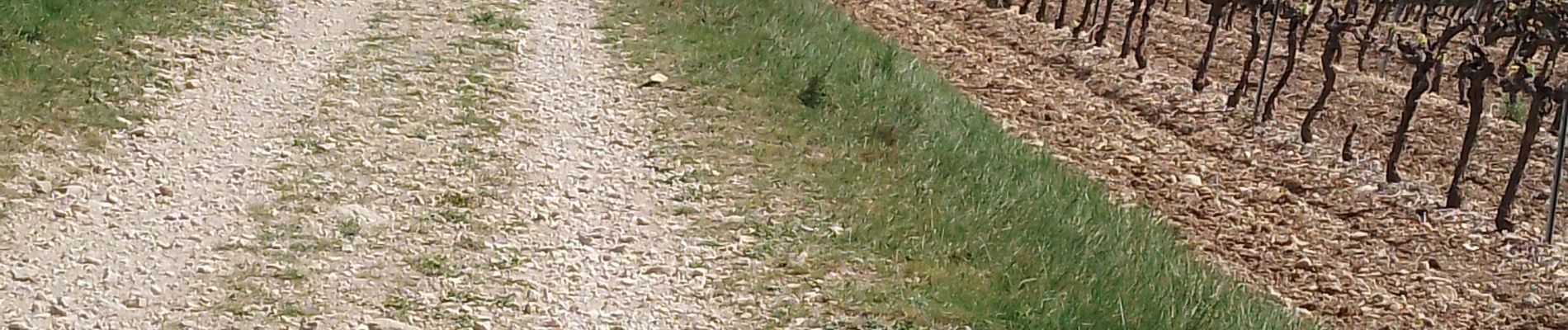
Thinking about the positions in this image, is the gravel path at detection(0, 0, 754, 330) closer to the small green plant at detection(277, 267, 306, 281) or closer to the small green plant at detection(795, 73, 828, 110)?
the small green plant at detection(277, 267, 306, 281)

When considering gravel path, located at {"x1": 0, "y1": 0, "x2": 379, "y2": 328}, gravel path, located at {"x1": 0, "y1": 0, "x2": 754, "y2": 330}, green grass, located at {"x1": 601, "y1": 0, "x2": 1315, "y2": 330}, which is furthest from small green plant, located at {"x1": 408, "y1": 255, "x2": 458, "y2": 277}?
green grass, located at {"x1": 601, "y1": 0, "x2": 1315, "y2": 330}

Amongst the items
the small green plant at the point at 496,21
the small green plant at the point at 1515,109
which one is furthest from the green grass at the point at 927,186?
the small green plant at the point at 1515,109

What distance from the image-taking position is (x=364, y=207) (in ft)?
22.6

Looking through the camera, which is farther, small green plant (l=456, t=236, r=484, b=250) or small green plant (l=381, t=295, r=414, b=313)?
small green plant (l=456, t=236, r=484, b=250)

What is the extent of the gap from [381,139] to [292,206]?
1144 millimetres

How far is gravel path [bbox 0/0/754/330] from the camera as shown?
5.86 meters

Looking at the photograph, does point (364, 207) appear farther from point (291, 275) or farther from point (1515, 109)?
point (1515, 109)

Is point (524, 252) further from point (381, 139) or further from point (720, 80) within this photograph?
point (720, 80)

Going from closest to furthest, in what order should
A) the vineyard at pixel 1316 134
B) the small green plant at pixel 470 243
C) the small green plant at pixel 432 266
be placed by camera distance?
the small green plant at pixel 432 266, the small green plant at pixel 470 243, the vineyard at pixel 1316 134

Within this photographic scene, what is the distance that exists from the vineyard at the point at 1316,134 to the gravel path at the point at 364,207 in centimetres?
287

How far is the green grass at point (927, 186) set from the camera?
20.9 feet

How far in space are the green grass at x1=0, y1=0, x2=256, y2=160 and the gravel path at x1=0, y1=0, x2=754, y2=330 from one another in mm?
→ 187

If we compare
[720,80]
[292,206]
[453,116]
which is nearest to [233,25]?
[453,116]

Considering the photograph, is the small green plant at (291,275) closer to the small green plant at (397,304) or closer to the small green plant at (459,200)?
the small green plant at (397,304)
